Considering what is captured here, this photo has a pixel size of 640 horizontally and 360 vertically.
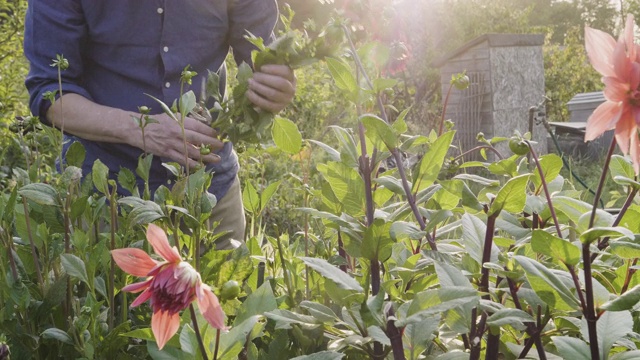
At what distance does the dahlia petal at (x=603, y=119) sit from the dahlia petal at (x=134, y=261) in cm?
34

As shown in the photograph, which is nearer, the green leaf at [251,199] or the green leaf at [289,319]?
the green leaf at [289,319]

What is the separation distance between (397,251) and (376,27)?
0.94ft

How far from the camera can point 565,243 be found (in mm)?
531

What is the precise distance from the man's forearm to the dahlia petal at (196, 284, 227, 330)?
3.75 feet

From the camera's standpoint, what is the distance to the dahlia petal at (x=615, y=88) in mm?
528

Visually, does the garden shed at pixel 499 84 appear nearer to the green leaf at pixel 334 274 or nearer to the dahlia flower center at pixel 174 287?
the green leaf at pixel 334 274

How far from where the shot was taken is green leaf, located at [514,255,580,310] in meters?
0.53

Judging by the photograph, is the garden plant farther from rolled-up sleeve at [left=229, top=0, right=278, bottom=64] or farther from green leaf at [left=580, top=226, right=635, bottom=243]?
rolled-up sleeve at [left=229, top=0, right=278, bottom=64]

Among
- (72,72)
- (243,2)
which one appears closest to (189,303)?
(72,72)

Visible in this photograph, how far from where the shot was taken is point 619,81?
53 cm

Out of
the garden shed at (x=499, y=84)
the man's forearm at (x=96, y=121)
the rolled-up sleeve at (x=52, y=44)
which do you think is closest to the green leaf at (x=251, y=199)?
the man's forearm at (x=96, y=121)

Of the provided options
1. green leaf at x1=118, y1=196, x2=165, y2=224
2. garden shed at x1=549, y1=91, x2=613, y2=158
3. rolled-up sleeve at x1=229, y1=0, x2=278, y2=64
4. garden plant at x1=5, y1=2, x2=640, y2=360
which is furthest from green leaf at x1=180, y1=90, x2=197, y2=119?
garden shed at x1=549, y1=91, x2=613, y2=158

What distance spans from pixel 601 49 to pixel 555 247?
0.15 meters

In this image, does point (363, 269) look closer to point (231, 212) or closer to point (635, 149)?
point (635, 149)
